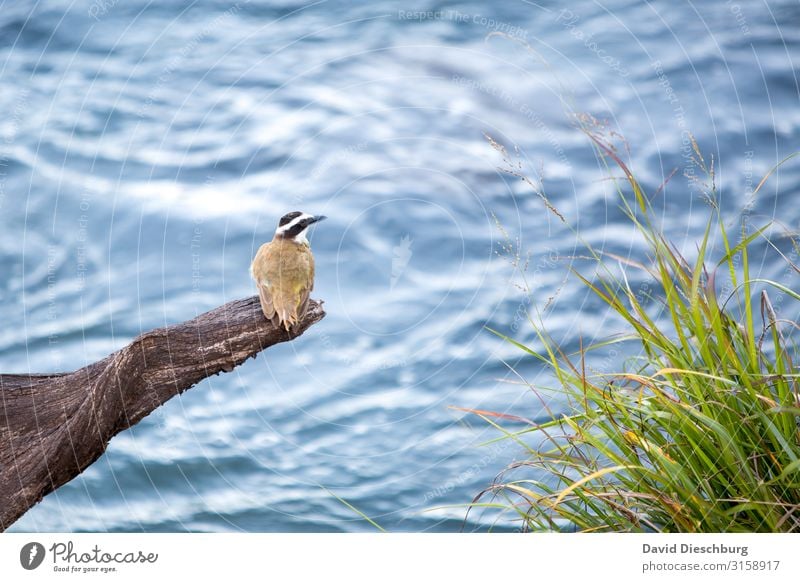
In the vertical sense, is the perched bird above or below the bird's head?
below

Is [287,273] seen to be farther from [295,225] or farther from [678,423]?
[678,423]

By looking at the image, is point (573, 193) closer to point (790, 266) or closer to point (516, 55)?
point (516, 55)

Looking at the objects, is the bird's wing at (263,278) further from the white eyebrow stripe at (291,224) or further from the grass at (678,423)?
the grass at (678,423)

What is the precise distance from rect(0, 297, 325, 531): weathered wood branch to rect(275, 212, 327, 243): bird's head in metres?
0.22

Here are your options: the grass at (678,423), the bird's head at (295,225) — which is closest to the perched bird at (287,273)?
the bird's head at (295,225)

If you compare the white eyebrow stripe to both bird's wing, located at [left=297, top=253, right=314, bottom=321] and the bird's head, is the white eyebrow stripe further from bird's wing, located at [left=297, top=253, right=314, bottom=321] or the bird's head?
bird's wing, located at [left=297, top=253, right=314, bottom=321]

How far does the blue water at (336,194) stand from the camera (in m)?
2.25

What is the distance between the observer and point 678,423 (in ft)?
6.10

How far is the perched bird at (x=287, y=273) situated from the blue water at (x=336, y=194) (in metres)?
0.04

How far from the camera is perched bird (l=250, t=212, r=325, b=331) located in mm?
2244

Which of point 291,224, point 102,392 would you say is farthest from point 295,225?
point 102,392

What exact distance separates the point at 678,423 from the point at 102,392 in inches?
63.9
